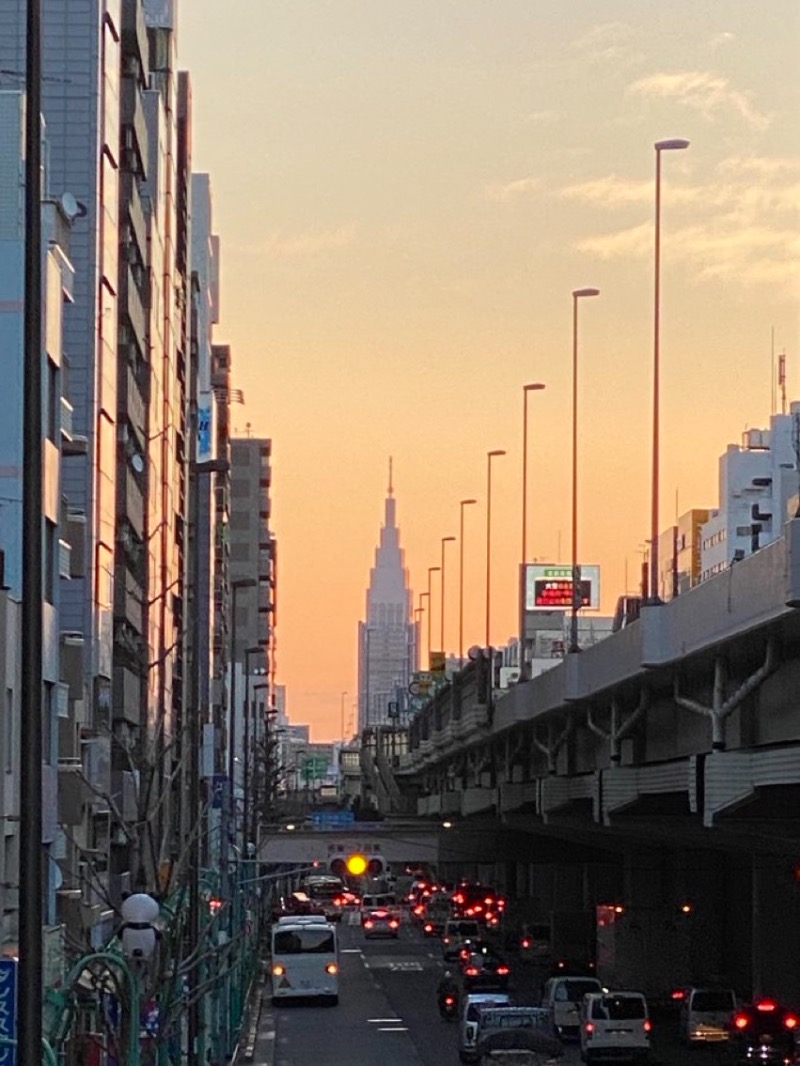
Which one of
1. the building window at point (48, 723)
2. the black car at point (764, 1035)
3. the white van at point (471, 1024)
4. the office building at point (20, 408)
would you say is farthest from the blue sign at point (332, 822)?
the office building at point (20, 408)

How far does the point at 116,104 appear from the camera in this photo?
67375 millimetres

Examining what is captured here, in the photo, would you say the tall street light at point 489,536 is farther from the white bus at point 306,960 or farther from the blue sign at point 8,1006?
the blue sign at point 8,1006

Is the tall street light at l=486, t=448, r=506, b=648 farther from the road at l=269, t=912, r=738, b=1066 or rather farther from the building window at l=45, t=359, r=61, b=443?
the building window at l=45, t=359, r=61, b=443

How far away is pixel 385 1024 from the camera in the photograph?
7181cm

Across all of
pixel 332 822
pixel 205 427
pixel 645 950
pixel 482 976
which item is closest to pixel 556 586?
pixel 205 427

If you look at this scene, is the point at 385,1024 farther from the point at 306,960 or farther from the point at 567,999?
the point at 306,960

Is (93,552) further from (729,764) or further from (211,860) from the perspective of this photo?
(211,860)

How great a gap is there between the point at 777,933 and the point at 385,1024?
494 inches

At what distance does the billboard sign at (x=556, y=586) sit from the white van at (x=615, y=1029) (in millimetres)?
110359

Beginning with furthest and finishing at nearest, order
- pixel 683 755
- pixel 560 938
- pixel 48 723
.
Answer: pixel 560 938
pixel 683 755
pixel 48 723

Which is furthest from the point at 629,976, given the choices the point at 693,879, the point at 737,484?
the point at 737,484

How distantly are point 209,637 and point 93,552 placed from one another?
69.0 metres

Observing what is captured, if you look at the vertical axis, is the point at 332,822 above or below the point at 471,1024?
above

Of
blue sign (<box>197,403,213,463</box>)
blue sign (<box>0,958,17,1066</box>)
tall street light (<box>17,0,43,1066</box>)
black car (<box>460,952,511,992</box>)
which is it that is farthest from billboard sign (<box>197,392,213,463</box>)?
tall street light (<box>17,0,43,1066</box>)
